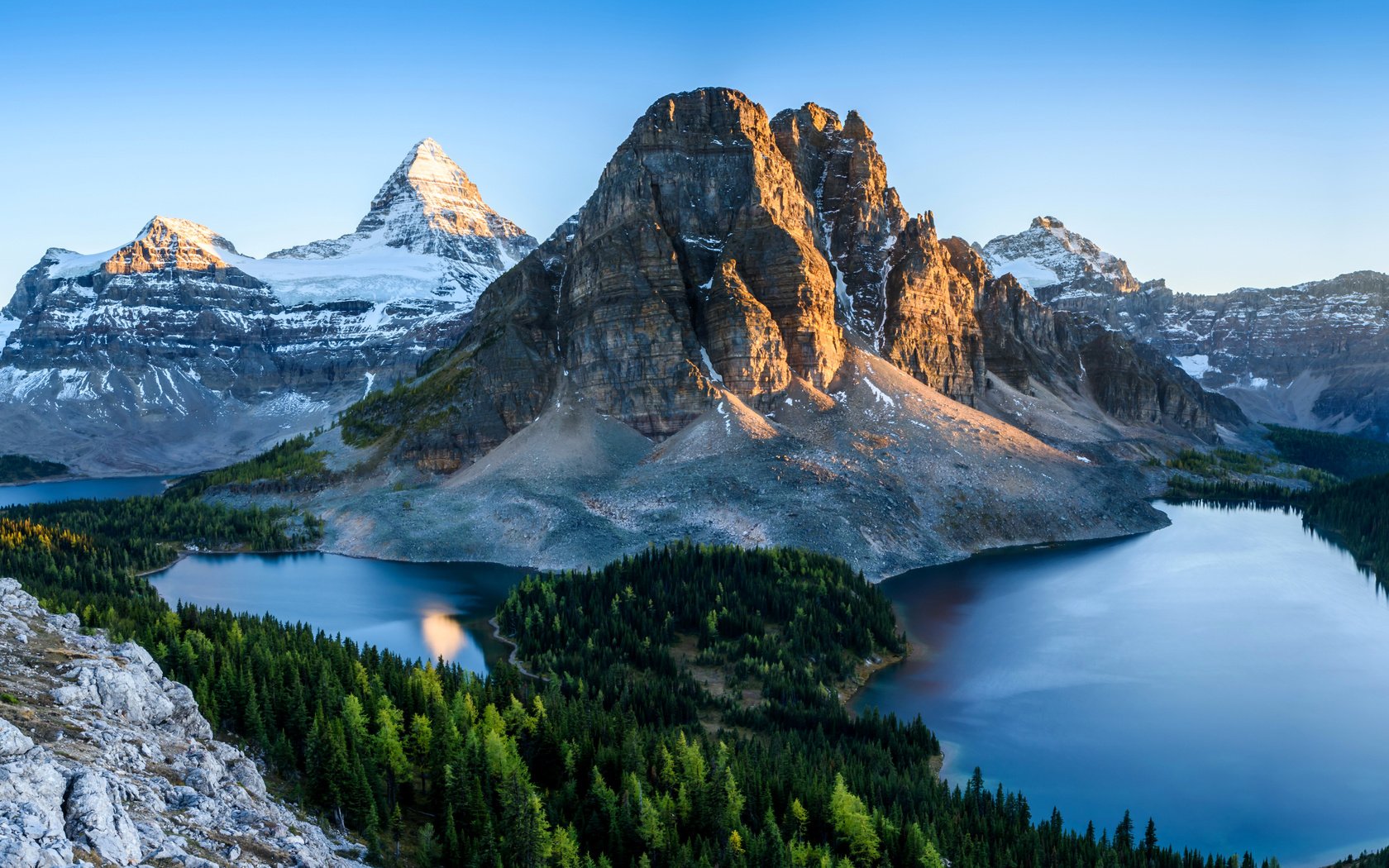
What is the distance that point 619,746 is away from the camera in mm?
48875

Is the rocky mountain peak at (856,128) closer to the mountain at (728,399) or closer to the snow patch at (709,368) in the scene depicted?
the mountain at (728,399)

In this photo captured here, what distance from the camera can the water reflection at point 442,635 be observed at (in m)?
76.4

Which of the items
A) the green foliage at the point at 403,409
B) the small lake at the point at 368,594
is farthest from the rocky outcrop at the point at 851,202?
the small lake at the point at 368,594

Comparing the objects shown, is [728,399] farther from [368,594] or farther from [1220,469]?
[1220,469]

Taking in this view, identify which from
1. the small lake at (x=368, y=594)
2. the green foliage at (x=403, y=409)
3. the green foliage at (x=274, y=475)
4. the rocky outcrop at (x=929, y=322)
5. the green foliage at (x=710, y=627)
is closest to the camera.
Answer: the green foliage at (x=710, y=627)

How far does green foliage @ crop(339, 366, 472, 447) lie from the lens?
15425cm

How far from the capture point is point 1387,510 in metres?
127

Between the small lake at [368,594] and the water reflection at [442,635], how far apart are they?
71 millimetres

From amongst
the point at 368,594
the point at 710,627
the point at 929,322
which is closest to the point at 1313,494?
the point at 929,322

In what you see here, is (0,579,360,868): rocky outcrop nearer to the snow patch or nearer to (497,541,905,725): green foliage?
(497,541,905,725): green foliage

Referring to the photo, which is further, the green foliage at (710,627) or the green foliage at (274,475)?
the green foliage at (274,475)

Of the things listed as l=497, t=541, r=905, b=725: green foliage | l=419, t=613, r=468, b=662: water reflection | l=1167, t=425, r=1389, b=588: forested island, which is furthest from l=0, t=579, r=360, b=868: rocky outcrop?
l=1167, t=425, r=1389, b=588: forested island

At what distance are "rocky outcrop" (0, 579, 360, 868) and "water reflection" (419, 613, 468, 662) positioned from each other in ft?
123

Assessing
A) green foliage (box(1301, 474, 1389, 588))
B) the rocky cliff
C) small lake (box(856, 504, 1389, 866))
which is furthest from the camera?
the rocky cliff
